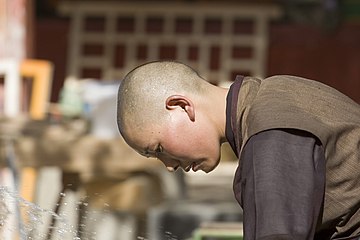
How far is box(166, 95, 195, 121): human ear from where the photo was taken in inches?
121

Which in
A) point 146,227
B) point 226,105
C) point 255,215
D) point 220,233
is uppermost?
point 226,105

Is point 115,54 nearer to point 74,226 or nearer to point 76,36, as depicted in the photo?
point 76,36

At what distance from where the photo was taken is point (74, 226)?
4.32m

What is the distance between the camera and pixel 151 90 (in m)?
3.10

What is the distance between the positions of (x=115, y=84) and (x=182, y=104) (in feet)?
15.8

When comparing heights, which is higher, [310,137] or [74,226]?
[310,137]

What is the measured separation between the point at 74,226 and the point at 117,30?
217 inches

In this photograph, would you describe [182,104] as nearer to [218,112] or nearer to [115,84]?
[218,112]

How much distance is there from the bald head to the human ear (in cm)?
1

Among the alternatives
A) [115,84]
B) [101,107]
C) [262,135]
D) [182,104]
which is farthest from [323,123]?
[115,84]

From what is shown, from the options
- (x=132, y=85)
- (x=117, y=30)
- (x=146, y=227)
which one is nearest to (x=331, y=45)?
(x=117, y=30)

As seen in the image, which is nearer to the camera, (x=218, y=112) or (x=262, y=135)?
(x=262, y=135)

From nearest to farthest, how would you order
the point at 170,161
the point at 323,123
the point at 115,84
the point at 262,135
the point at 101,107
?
1. the point at 262,135
2. the point at 323,123
3. the point at 170,161
4. the point at 101,107
5. the point at 115,84

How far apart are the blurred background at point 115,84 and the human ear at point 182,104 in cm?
108
